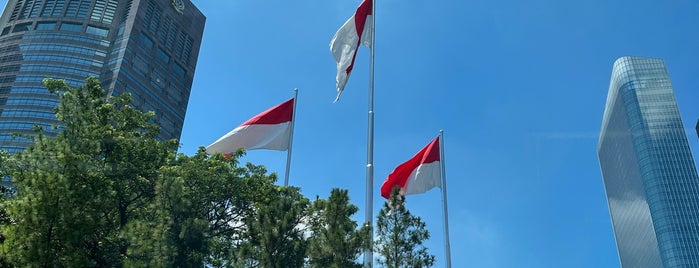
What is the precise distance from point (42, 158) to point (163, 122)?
96.5 m

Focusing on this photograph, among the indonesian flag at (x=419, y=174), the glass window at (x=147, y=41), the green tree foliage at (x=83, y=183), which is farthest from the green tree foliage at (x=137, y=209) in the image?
the glass window at (x=147, y=41)

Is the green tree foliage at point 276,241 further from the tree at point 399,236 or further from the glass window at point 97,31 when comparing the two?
the glass window at point 97,31

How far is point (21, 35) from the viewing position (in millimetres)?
109688

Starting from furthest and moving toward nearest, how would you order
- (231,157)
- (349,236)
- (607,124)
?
(607,124) → (231,157) → (349,236)

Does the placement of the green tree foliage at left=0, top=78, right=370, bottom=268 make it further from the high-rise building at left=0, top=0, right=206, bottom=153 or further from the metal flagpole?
the high-rise building at left=0, top=0, right=206, bottom=153

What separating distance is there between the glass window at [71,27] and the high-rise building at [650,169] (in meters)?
127

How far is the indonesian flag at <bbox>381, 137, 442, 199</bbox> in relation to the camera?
96.1 feet

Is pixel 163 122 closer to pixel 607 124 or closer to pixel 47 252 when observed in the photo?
pixel 47 252

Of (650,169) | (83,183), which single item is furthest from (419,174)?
(650,169)

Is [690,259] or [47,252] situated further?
[690,259]

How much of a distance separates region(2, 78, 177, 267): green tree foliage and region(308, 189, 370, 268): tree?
22.1 ft

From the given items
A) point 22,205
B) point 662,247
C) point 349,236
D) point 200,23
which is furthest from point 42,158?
point 662,247

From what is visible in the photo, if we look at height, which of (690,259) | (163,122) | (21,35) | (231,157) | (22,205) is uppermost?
(21,35)

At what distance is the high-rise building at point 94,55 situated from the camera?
100250 mm
